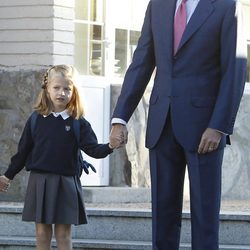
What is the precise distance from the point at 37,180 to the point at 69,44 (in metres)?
2.63

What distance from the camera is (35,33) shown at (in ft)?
26.3

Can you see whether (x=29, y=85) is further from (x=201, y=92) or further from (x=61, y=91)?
(x=201, y=92)

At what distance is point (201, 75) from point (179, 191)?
1.89 ft

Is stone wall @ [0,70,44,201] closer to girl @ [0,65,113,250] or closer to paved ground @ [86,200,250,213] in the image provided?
A: paved ground @ [86,200,250,213]

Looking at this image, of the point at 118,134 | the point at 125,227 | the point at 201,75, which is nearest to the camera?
the point at 201,75

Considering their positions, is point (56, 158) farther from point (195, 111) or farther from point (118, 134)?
point (195, 111)

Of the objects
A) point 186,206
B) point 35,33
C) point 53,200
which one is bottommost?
point 186,206

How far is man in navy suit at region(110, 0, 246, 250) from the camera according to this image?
14.6ft

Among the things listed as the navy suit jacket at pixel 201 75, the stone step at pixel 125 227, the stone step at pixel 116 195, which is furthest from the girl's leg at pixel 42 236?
the stone step at pixel 116 195

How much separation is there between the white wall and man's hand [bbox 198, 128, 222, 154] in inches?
147

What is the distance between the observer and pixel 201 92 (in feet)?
14.8

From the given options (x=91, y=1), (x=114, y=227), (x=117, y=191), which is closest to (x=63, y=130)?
(x=114, y=227)

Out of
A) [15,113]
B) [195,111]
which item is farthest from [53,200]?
[15,113]

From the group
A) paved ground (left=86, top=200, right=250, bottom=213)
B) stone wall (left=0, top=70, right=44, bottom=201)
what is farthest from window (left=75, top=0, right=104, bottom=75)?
paved ground (left=86, top=200, right=250, bottom=213)
